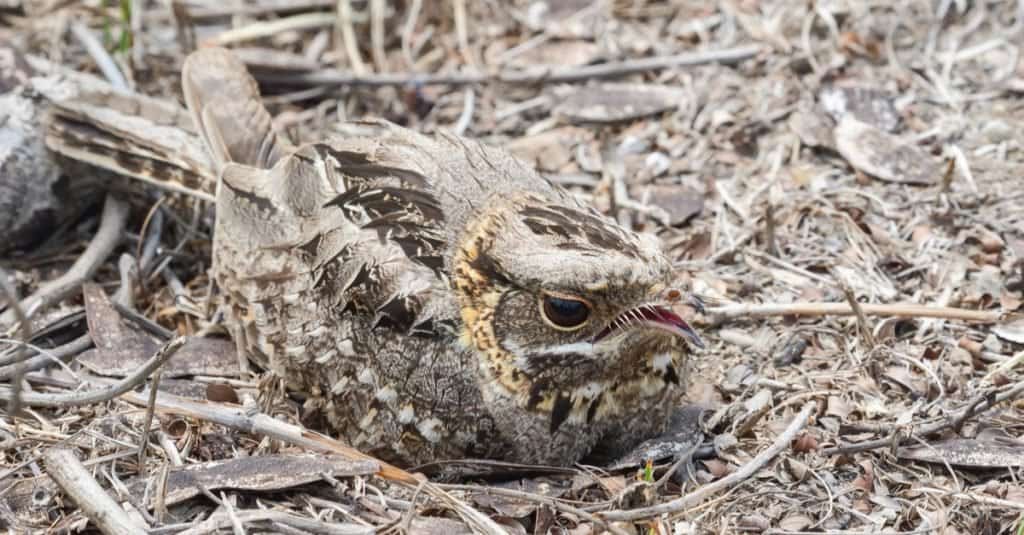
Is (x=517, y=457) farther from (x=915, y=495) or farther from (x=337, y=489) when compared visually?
(x=915, y=495)

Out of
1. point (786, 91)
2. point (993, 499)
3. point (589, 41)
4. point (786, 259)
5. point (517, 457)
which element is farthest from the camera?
point (589, 41)

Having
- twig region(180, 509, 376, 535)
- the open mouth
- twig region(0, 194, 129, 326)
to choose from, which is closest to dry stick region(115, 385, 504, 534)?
twig region(180, 509, 376, 535)

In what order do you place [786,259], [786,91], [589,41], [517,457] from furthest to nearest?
[589,41] → [786,91] → [786,259] → [517,457]

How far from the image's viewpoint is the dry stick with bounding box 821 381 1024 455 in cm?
340

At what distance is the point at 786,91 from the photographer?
197 inches

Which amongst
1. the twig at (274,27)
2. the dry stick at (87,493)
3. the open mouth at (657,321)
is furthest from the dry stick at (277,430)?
the twig at (274,27)

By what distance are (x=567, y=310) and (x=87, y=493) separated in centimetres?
137

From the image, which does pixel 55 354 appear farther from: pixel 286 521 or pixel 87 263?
pixel 286 521

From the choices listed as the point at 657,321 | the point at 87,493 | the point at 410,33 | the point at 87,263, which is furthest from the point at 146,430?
the point at 410,33

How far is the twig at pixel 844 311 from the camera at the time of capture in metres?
3.79

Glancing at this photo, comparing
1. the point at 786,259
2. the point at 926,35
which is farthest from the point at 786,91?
the point at 786,259

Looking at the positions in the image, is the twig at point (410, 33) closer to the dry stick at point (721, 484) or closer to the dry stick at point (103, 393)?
the dry stick at point (103, 393)

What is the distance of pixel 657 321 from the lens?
321 centimetres

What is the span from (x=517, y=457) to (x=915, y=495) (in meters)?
1.14
